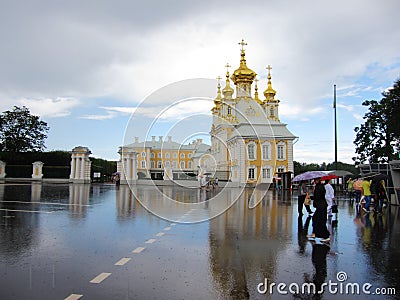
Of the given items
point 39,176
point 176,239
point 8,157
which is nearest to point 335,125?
point 176,239

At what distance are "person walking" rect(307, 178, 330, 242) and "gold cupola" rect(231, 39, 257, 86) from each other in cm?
5702

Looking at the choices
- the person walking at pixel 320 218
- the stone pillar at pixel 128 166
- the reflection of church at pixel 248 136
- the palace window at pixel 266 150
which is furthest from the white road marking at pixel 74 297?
the palace window at pixel 266 150

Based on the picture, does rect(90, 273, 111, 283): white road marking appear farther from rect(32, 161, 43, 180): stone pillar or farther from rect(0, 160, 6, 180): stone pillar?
rect(0, 160, 6, 180): stone pillar

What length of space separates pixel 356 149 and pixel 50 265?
50046 mm

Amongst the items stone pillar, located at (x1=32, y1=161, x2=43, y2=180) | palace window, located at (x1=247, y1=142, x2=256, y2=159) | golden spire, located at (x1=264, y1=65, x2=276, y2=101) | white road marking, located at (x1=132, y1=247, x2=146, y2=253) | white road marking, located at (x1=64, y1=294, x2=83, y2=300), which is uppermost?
golden spire, located at (x1=264, y1=65, x2=276, y2=101)

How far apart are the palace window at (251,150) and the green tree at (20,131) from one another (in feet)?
110

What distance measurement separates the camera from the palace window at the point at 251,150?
59.0 metres

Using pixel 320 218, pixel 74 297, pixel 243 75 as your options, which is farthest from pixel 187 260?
pixel 243 75

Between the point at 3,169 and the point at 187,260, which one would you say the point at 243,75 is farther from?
the point at 187,260

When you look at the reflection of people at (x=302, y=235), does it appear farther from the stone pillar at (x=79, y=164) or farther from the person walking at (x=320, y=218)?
the stone pillar at (x=79, y=164)

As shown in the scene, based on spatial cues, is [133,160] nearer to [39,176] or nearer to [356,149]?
[39,176]

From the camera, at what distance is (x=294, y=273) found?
6691 millimetres

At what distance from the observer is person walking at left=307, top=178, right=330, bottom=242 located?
1019 centimetres

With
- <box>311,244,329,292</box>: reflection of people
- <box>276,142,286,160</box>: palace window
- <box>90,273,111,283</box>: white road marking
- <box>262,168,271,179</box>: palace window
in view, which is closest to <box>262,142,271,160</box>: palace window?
<box>262,168,271,179</box>: palace window
